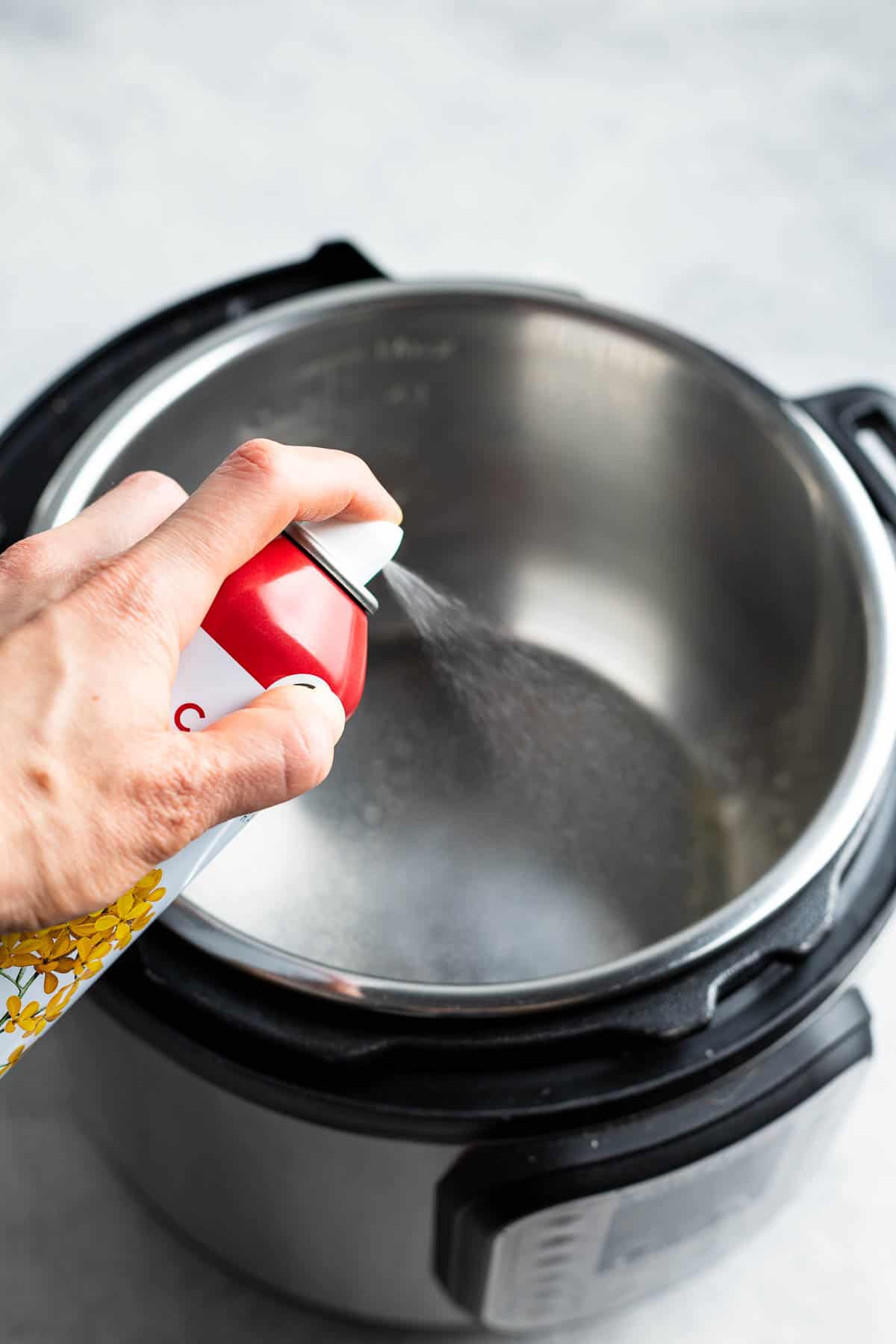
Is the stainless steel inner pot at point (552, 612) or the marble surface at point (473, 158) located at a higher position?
the marble surface at point (473, 158)

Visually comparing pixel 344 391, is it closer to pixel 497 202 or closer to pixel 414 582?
pixel 414 582

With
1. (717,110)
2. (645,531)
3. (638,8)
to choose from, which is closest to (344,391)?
(645,531)

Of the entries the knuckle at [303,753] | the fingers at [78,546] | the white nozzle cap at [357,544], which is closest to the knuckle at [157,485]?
the fingers at [78,546]

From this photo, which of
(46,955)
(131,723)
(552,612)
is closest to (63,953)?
(46,955)

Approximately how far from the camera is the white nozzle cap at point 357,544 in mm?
681

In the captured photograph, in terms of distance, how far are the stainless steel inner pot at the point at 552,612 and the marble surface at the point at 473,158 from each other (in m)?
0.48

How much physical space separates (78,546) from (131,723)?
0.58 feet

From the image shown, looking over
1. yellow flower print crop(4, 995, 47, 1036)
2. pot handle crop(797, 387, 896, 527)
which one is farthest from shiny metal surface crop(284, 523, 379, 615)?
pot handle crop(797, 387, 896, 527)

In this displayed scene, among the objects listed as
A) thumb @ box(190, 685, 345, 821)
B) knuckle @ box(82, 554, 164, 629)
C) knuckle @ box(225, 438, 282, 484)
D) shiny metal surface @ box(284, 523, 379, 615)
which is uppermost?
knuckle @ box(225, 438, 282, 484)

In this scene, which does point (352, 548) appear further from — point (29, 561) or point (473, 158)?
point (473, 158)

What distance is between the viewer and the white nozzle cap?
2.23 ft

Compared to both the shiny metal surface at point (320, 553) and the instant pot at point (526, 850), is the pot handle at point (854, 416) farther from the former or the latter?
the shiny metal surface at point (320, 553)

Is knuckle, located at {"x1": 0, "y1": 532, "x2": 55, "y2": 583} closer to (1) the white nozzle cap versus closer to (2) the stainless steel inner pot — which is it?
(1) the white nozzle cap

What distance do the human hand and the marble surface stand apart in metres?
1.04
